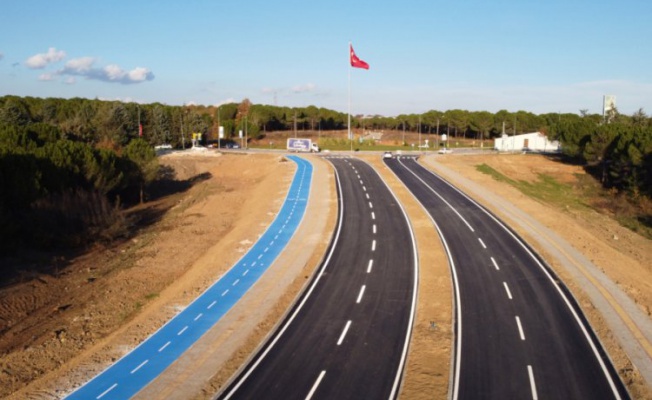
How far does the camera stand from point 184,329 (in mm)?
22094

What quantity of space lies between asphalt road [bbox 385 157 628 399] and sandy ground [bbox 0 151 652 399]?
737mm

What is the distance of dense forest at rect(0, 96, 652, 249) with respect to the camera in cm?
3850

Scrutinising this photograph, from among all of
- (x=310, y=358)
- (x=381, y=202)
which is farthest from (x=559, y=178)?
(x=310, y=358)

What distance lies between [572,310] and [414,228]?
15.8 metres

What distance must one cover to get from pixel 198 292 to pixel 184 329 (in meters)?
4.71

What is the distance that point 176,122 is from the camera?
12406 cm

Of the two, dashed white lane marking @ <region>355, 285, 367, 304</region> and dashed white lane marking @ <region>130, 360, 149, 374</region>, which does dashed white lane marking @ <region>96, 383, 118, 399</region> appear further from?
dashed white lane marking @ <region>355, 285, 367, 304</region>

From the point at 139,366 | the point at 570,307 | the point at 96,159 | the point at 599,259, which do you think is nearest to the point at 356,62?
the point at 96,159

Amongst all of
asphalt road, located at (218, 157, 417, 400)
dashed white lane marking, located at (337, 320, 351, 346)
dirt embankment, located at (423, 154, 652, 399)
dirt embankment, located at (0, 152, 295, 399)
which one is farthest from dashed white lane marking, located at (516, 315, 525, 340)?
dirt embankment, located at (0, 152, 295, 399)

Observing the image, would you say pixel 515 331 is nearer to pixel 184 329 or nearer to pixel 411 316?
pixel 411 316

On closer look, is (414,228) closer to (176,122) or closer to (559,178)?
(559,178)

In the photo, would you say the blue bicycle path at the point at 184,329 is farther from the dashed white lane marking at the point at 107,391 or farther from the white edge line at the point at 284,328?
the white edge line at the point at 284,328

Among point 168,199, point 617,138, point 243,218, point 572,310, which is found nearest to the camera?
point 572,310

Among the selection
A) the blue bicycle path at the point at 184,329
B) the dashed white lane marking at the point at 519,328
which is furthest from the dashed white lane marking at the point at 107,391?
the dashed white lane marking at the point at 519,328
